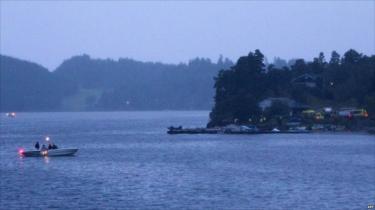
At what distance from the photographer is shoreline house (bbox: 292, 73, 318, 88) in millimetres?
109594

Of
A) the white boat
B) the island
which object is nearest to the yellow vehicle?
the island

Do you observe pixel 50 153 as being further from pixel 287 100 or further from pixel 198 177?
pixel 287 100

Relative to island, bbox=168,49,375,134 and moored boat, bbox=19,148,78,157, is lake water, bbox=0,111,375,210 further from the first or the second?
island, bbox=168,49,375,134

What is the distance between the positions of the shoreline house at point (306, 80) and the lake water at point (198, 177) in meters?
37.6

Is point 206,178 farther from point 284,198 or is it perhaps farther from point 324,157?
point 324,157

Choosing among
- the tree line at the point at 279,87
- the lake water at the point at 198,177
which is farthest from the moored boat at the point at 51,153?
the tree line at the point at 279,87

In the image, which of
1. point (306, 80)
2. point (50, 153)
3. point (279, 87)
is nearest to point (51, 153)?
point (50, 153)

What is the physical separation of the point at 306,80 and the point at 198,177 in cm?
7078

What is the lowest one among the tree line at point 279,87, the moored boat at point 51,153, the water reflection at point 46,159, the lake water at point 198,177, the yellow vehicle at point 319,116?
the lake water at point 198,177

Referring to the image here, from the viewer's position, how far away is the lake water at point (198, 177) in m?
33.6

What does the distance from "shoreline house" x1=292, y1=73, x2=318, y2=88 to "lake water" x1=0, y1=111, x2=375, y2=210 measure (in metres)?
37.6

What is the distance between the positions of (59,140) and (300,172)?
153ft

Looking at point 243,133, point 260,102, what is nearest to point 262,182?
point 243,133

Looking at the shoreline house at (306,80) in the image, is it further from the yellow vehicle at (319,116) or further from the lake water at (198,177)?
the lake water at (198,177)
